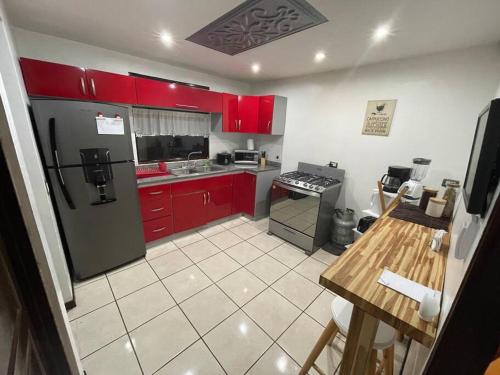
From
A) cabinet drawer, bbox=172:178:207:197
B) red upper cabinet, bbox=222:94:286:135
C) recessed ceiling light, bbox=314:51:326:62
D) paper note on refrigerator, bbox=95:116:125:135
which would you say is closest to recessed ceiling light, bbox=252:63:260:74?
red upper cabinet, bbox=222:94:286:135

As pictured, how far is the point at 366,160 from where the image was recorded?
2.48 metres

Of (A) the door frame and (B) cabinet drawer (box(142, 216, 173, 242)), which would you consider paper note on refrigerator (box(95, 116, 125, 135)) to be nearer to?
(B) cabinet drawer (box(142, 216, 173, 242))

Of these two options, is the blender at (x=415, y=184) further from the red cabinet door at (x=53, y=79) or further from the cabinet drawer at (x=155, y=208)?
the red cabinet door at (x=53, y=79)

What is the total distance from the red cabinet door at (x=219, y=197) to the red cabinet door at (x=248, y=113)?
2.85ft

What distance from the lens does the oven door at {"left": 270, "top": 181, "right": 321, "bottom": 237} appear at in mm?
2439

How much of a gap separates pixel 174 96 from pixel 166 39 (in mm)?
668

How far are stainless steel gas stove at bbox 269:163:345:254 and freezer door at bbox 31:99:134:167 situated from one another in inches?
78.5

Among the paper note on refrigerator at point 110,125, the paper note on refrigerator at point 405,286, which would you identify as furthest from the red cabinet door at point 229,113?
the paper note on refrigerator at point 405,286

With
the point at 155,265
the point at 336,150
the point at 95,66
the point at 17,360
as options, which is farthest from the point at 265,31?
the point at 155,265

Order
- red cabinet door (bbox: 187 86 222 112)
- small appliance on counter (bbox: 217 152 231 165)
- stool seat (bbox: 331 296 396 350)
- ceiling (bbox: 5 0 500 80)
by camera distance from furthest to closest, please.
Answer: small appliance on counter (bbox: 217 152 231 165), red cabinet door (bbox: 187 86 222 112), ceiling (bbox: 5 0 500 80), stool seat (bbox: 331 296 396 350)

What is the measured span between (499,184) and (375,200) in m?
1.55

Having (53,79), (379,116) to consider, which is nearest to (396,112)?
(379,116)

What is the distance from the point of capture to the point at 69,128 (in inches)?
62.9

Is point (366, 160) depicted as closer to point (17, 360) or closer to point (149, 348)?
point (149, 348)
